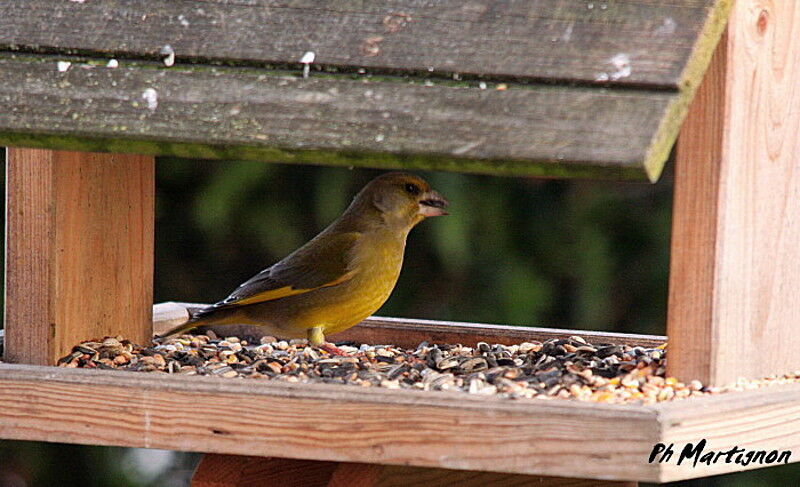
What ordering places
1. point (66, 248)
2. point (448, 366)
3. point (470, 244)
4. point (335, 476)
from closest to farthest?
point (335, 476)
point (448, 366)
point (66, 248)
point (470, 244)

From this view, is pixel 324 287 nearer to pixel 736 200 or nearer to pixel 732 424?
pixel 736 200

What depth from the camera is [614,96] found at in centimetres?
219

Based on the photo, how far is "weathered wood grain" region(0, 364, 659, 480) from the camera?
2244 millimetres

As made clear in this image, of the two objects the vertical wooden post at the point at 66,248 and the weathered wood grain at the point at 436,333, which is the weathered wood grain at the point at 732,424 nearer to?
the weathered wood grain at the point at 436,333

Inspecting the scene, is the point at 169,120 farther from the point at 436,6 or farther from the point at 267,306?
the point at 267,306

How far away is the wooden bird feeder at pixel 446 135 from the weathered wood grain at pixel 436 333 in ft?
2.35

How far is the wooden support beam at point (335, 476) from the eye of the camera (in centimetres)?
249

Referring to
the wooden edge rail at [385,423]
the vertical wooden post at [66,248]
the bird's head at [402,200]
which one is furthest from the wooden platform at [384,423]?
the bird's head at [402,200]

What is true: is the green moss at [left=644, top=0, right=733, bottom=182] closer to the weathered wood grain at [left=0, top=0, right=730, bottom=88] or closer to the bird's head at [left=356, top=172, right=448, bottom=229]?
the weathered wood grain at [left=0, top=0, right=730, bottom=88]

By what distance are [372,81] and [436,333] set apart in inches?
54.9

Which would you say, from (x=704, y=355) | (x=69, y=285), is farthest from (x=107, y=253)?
(x=704, y=355)

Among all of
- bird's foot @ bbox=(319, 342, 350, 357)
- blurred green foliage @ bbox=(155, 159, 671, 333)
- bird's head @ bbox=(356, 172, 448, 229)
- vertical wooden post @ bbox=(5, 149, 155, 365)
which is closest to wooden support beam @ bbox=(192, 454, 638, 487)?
bird's foot @ bbox=(319, 342, 350, 357)

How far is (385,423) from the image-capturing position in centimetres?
234

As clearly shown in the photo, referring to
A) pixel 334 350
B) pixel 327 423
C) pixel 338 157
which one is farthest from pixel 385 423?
pixel 334 350
